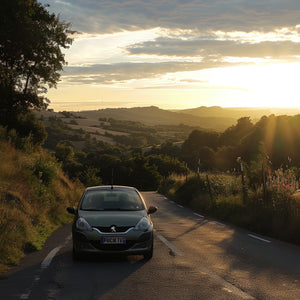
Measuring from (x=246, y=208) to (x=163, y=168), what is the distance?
81397mm

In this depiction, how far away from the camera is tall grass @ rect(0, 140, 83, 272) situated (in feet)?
34.9

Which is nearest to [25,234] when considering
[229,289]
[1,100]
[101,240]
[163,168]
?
[101,240]

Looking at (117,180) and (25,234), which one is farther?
(117,180)

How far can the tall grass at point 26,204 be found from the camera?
10.6 m

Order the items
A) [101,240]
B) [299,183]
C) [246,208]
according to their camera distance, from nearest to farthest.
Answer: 1. [101,240]
2. [299,183]
3. [246,208]

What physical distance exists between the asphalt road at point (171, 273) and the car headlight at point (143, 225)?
695mm

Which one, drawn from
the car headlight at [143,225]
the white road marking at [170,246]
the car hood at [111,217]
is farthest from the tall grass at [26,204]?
the white road marking at [170,246]

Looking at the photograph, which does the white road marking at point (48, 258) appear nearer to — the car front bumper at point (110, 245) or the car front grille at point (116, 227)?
the car front bumper at point (110, 245)

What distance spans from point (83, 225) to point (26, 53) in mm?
20301

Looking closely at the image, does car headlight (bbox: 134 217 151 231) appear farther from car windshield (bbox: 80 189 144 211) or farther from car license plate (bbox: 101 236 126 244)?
car windshield (bbox: 80 189 144 211)

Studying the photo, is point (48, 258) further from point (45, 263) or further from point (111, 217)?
point (111, 217)

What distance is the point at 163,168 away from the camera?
325ft

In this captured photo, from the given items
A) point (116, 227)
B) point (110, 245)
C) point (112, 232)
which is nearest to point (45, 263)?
point (110, 245)

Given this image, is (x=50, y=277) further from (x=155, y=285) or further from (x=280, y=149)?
(x=280, y=149)
